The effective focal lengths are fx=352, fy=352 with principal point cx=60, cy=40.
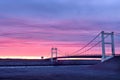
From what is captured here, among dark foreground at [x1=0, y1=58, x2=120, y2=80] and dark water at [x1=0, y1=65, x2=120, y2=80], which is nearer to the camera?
dark water at [x1=0, y1=65, x2=120, y2=80]

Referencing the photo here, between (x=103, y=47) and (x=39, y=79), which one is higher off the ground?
(x=103, y=47)

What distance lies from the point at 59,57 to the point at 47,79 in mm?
62443

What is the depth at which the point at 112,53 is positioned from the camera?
116 feet

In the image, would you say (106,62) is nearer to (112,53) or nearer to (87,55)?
(112,53)

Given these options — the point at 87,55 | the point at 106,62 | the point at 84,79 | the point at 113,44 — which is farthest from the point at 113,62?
the point at 87,55

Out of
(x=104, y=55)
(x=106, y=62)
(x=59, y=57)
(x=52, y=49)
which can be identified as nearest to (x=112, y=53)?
(x=104, y=55)

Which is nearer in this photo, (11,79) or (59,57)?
(11,79)

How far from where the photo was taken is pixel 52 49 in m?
85.4

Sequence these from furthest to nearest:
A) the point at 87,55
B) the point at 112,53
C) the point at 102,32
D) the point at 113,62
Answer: the point at 87,55 → the point at 102,32 → the point at 112,53 → the point at 113,62

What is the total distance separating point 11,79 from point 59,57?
62851 mm

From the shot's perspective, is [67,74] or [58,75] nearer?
[58,75]

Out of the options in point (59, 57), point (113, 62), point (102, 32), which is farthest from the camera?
point (59, 57)

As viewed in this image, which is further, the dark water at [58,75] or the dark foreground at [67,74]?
the dark foreground at [67,74]

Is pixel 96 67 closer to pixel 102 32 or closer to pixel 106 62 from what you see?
pixel 106 62
